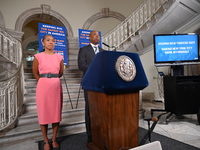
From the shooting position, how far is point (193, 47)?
2.82m

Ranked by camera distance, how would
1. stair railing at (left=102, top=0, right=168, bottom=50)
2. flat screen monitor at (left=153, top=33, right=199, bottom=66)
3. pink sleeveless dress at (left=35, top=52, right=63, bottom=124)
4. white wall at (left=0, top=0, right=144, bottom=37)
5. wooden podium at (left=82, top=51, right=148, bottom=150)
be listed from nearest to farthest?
wooden podium at (left=82, top=51, right=148, bottom=150) < pink sleeveless dress at (left=35, top=52, right=63, bottom=124) < flat screen monitor at (left=153, top=33, right=199, bottom=66) < stair railing at (left=102, top=0, right=168, bottom=50) < white wall at (left=0, top=0, right=144, bottom=37)

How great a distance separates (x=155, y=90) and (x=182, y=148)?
404cm

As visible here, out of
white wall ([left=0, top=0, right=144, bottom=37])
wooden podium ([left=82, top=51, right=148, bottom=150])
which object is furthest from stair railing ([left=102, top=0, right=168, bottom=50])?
wooden podium ([left=82, top=51, right=148, bottom=150])

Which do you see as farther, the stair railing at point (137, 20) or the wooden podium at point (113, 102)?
the stair railing at point (137, 20)

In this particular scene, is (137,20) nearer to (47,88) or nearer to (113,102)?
(47,88)

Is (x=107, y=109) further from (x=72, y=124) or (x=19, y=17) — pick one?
(x=19, y=17)

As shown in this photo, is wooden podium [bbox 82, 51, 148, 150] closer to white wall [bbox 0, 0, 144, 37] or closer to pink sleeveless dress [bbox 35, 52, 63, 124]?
pink sleeveless dress [bbox 35, 52, 63, 124]

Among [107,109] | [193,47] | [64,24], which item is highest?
[64,24]

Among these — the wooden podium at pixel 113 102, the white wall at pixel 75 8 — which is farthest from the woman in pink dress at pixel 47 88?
the white wall at pixel 75 8

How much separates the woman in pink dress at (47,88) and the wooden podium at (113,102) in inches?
20.0

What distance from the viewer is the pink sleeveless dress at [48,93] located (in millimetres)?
1658

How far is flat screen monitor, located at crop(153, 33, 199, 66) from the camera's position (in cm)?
280

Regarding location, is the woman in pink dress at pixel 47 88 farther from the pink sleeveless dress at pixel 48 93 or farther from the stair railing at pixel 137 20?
the stair railing at pixel 137 20

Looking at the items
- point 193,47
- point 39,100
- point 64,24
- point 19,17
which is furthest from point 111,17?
point 39,100
